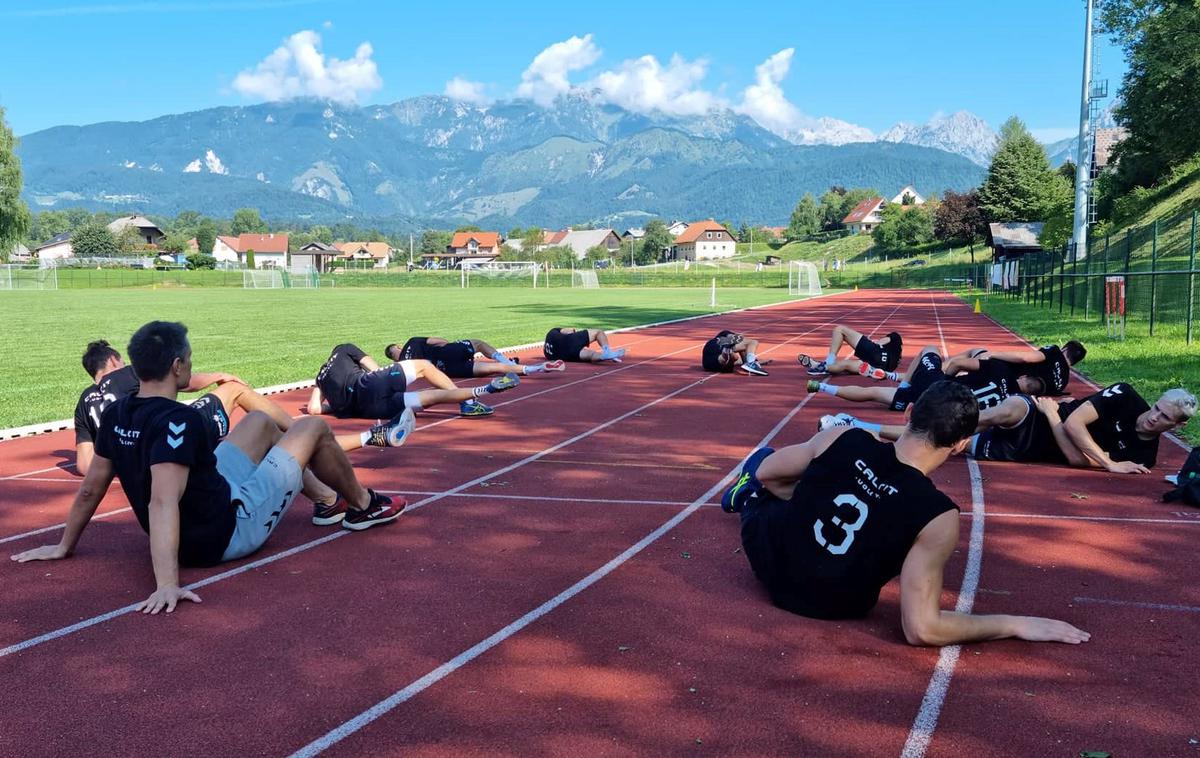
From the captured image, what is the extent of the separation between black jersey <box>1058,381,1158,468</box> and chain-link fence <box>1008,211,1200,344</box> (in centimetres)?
706

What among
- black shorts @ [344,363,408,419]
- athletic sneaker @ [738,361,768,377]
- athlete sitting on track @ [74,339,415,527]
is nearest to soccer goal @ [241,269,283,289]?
athletic sneaker @ [738,361,768,377]

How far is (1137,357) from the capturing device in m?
14.5

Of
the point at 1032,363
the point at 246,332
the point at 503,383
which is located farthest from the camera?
the point at 246,332

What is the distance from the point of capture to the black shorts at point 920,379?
9637mm

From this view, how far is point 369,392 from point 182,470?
5413 millimetres

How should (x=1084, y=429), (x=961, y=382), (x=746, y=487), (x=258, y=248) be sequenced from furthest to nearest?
(x=258, y=248) → (x=961, y=382) → (x=1084, y=429) → (x=746, y=487)

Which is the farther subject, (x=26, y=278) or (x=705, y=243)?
(x=705, y=243)

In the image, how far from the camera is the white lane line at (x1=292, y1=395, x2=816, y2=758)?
3422 mm

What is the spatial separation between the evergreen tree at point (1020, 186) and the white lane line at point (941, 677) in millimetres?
83895

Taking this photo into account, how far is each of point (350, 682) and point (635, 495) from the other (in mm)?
3365

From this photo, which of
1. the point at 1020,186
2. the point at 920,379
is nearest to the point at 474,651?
the point at 920,379

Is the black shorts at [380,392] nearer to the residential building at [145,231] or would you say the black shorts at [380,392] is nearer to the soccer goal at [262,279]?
the soccer goal at [262,279]

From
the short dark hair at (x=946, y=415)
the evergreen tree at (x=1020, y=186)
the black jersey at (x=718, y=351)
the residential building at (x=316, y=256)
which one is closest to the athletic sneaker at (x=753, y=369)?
the black jersey at (x=718, y=351)

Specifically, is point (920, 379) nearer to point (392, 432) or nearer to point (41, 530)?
point (392, 432)
